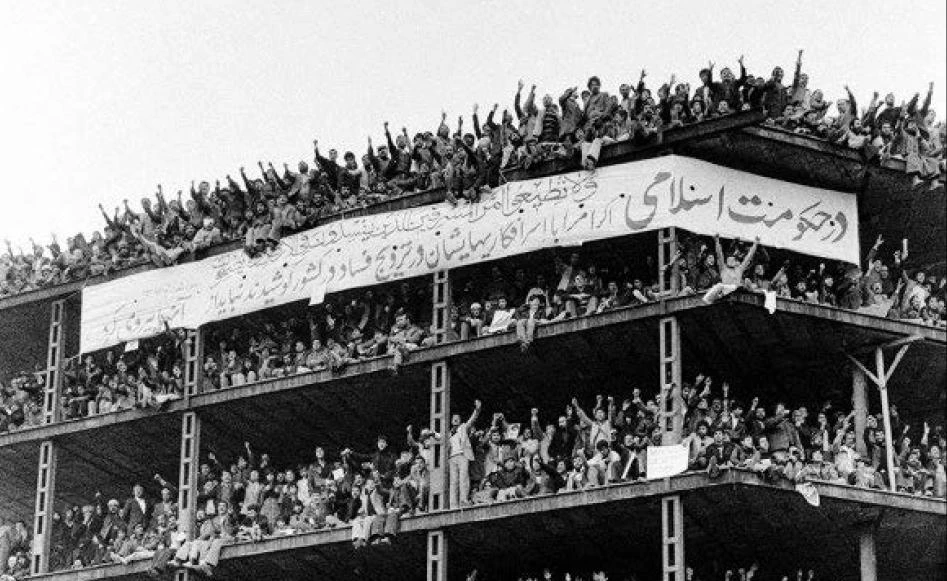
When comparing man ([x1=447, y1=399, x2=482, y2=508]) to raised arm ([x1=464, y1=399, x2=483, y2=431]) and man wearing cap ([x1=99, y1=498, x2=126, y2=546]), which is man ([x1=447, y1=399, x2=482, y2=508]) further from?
man wearing cap ([x1=99, y1=498, x2=126, y2=546])

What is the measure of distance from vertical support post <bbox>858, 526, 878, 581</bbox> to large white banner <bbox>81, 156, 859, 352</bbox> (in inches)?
199

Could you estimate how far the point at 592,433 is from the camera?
117 feet

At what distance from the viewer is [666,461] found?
34250 millimetres

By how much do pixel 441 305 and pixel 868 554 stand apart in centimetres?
925

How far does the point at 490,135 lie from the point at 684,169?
4.23 m

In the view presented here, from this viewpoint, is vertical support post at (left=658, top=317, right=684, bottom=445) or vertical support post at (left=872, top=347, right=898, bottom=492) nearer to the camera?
vertical support post at (left=658, top=317, right=684, bottom=445)

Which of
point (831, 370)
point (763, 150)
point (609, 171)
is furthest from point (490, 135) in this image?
point (831, 370)

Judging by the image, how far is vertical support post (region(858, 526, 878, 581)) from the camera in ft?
114

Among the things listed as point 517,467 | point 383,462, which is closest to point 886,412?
point 517,467

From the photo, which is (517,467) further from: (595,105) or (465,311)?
(595,105)

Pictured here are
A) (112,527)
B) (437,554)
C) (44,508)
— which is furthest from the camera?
(44,508)

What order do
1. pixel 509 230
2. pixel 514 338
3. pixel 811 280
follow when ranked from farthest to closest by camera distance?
pixel 509 230
pixel 811 280
pixel 514 338

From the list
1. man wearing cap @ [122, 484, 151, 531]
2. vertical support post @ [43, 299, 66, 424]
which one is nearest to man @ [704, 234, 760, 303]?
man wearing cap @ [122, 484, 151, 531]

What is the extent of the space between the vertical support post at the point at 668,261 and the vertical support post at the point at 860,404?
3824mm
